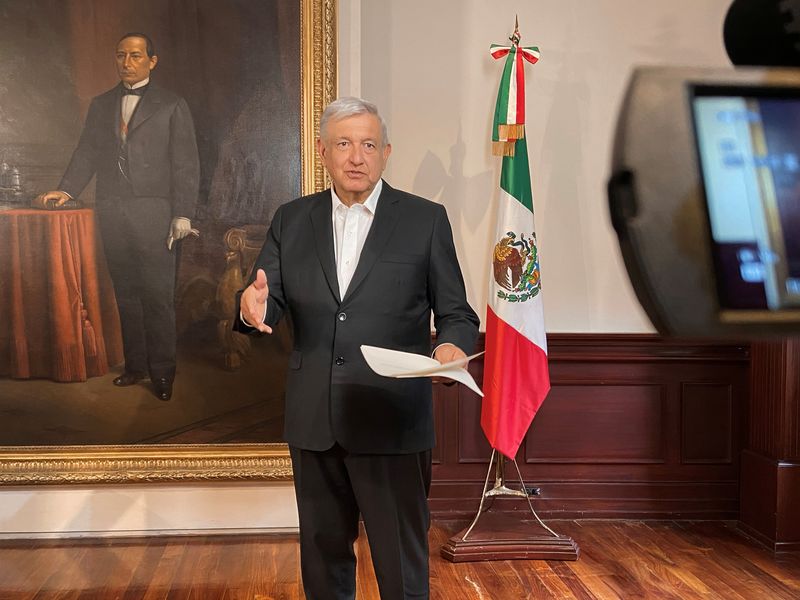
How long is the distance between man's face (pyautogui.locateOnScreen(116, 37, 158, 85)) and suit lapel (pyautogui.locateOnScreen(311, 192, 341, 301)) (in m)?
2.13

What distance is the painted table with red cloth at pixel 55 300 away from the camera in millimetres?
4340

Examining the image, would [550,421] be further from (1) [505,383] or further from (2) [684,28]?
(2) [684,28]

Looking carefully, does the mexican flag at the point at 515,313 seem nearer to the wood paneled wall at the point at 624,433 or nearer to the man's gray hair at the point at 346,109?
the wood paneled wall at the point at 624,433

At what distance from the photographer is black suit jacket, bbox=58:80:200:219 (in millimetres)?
4340

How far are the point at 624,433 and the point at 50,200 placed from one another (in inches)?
129

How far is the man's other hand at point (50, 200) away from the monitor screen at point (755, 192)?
4474mm

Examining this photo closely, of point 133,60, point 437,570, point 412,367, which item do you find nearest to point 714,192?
point 412,367

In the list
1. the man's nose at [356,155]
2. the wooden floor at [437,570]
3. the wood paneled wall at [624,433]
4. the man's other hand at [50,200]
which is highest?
the man's other hand at [50,200]

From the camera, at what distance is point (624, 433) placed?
15.7ft

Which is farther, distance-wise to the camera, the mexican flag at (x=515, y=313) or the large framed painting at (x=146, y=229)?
the large framed painting at (x=146, y=229)

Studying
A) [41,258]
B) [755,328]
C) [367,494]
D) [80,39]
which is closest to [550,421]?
[367,494]

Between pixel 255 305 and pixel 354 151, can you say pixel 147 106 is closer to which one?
pixel 354 151

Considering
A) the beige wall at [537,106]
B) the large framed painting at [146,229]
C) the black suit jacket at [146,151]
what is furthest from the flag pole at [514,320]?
the black suit jacket at [146,151]

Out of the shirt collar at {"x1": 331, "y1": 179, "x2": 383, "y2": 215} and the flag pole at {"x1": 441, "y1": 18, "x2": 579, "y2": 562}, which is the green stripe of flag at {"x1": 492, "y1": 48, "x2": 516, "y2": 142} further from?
the shirt collar at {"x1": 331, "y1": 179, "x2": 383, "y2": 215}
